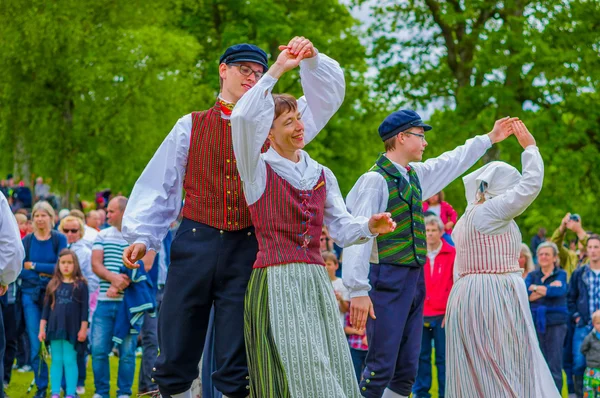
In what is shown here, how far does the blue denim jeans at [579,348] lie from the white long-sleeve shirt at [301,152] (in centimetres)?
614

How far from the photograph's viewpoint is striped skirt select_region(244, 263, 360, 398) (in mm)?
4590

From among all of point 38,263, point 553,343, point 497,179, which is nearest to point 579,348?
point 553,343

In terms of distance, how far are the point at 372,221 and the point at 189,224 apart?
0.95m

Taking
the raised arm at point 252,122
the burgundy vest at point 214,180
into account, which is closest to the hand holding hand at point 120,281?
the burgundy vest at point 214,180

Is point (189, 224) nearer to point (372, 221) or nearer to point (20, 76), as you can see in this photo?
point (372, 221)

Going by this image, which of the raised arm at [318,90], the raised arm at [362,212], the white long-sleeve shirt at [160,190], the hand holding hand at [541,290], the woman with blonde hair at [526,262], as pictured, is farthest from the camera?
the woman with blonde hair at [526,262]

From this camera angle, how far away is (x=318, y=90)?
5.35 m

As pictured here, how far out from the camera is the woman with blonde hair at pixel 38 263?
396 inches

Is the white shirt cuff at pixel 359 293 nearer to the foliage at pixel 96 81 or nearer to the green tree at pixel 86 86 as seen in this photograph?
the foliage at pixel 96 81

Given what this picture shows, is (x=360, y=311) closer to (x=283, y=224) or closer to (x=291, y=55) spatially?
(x=283, y=224)

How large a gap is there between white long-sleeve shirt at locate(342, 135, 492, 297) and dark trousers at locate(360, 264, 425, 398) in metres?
0.19

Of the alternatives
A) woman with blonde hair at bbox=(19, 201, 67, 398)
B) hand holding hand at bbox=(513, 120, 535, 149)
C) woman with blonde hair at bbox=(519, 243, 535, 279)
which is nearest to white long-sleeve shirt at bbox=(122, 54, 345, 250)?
hand holding hand at bbox=(513, 120, 535, 149)

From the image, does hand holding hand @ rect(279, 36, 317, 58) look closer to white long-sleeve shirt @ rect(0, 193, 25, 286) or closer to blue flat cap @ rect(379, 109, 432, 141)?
blue flat cap @ rect(379, 109, 432, 141)

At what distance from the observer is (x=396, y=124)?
6637mm
